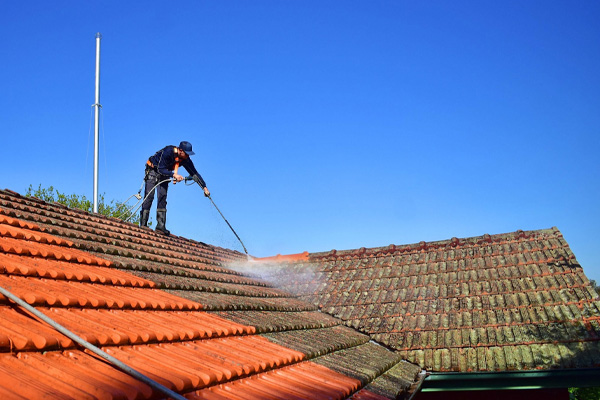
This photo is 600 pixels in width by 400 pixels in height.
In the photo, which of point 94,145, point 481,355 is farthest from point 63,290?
point 94,145

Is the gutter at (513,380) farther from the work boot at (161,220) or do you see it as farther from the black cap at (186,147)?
the black cap at (186,147)

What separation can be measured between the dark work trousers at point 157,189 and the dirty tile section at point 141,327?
2.30 m

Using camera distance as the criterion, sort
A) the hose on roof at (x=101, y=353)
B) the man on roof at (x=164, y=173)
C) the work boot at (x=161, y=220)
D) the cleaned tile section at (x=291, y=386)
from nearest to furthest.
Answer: the hose on roof at (x=101, y=353) → the cleaned tile section at (x=291, y=386) → the work boot at (x=161, y=220) → the man on roof at (x=164, y=173)

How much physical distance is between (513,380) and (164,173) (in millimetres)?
6350

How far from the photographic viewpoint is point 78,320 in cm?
280

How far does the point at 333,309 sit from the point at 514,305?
9.14 ft

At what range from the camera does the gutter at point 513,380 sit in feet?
19.1

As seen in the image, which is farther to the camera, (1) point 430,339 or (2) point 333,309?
(2) point 333,309

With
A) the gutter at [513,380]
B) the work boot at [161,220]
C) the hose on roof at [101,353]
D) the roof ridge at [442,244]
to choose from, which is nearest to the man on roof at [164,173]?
the work boot at [161,220]

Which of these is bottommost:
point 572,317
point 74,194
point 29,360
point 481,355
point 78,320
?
point 29,360

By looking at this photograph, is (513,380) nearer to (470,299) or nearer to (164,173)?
(470,299)

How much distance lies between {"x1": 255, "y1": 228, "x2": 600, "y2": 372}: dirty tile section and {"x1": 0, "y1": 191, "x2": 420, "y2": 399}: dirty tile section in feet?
3.09

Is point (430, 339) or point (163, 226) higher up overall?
point (163, 226)

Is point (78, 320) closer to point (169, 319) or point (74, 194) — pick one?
point (169, 319)
